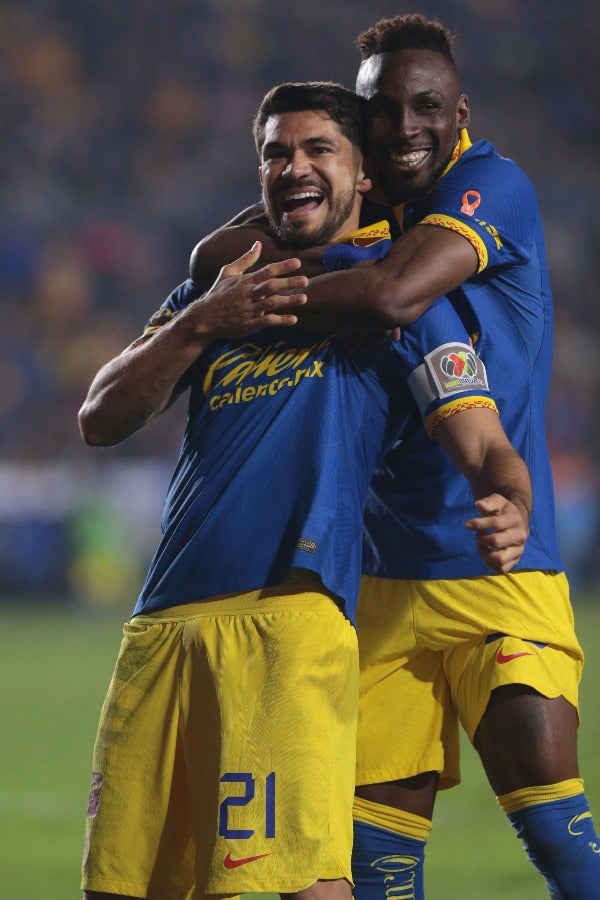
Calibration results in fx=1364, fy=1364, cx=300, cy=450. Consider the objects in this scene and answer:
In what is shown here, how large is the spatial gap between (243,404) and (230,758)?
0.64 metres

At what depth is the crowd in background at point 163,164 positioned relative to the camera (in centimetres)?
1366

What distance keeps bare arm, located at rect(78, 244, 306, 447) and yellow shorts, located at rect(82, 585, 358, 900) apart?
0.40 metres

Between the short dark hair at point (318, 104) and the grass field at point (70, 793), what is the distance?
7.68ft

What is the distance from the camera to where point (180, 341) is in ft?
8.32

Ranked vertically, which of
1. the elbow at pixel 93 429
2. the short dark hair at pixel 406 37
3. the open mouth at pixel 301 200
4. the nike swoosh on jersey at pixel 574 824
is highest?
the short dark hair at pixel 406 37

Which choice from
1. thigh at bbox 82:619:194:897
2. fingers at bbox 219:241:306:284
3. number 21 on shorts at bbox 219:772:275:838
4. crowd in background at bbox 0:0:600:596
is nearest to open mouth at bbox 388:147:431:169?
fingers at bbox 219:241:306:284

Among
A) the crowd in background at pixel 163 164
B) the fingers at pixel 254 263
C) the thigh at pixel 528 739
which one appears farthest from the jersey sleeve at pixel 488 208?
the crowd in background at pixel 163 164

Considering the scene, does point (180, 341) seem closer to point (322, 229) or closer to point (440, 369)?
point (322, 229)

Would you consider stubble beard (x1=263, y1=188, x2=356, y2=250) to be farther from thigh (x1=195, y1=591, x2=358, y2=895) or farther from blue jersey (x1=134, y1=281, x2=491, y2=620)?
thigh (x1=195, y1=591, x2=358, y2=895)

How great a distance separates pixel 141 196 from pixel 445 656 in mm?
13871

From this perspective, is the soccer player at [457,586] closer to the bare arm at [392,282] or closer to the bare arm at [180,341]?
the bare arm at [392,282]

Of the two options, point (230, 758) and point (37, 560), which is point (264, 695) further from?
point (37, 560)

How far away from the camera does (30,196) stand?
1585 cm

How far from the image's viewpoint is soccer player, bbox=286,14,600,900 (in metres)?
2.72
